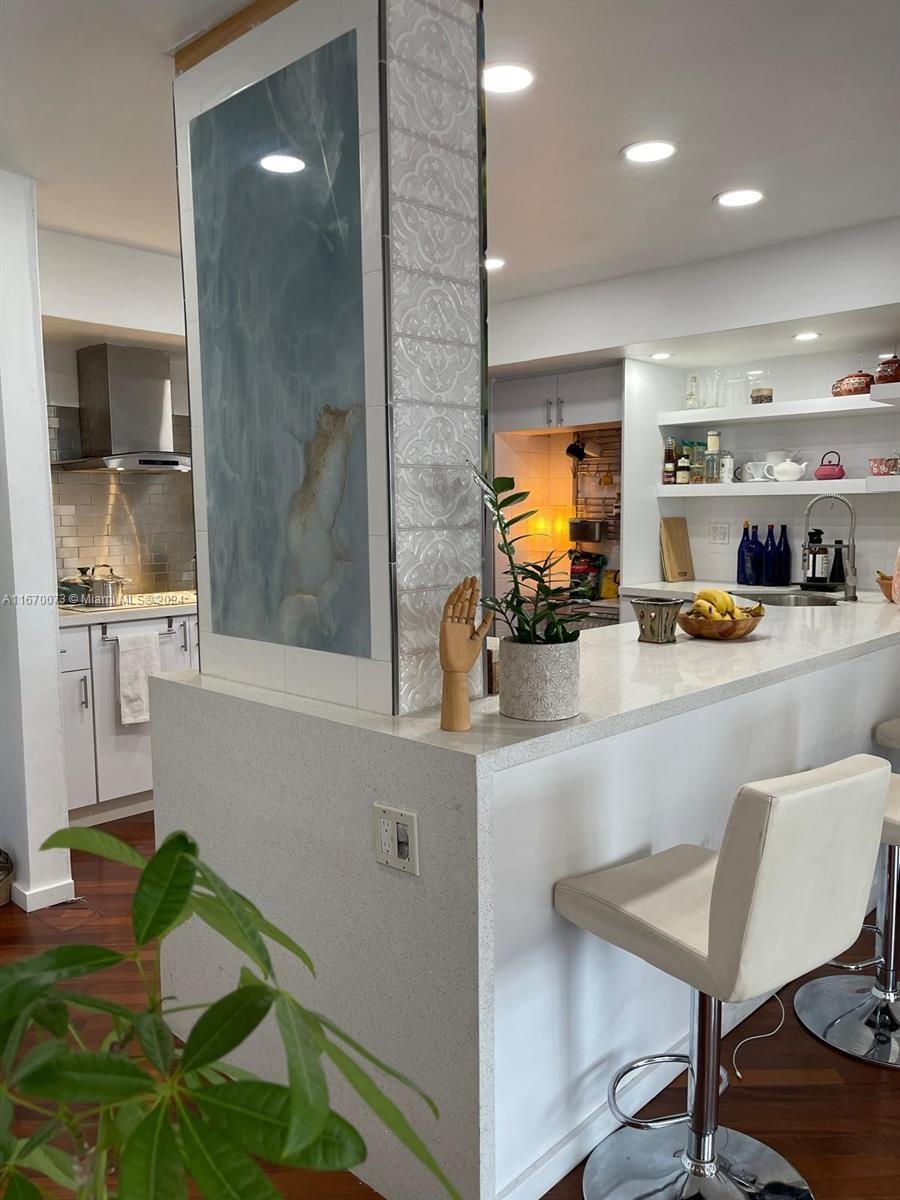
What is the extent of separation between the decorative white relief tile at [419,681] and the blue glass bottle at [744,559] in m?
3.30

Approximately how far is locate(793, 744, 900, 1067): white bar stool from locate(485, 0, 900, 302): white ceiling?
1.83 m

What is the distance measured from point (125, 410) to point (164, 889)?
429 centimetres

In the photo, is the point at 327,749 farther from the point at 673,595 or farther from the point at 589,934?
the point at 673,595

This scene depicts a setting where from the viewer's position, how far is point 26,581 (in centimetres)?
319

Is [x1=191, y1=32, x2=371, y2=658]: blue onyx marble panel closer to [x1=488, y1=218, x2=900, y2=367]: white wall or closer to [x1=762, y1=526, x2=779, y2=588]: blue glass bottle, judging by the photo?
[x1=488, y1=218, x2=900, y2=367]: white wall

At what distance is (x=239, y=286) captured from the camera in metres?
2.15

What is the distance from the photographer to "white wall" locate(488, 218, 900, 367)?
3.68 metres

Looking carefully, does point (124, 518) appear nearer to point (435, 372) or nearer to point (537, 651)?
point (435, 372)

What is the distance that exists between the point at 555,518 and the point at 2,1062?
5.50 metres

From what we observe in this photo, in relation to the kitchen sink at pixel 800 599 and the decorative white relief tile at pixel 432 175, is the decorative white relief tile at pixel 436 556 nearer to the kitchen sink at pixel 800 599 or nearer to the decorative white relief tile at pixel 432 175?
the decorative white relief tile at pixel 432 175

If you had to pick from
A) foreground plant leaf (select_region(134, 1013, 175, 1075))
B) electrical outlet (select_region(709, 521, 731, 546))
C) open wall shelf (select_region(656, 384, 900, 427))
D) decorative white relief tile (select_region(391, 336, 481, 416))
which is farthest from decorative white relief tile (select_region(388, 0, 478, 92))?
electrical outlet (select_region(709, 521, 731, 546))

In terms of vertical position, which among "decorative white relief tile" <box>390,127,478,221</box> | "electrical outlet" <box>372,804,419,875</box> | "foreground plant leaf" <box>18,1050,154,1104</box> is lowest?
"electrical outlet" <box>372,804,419,875</box>

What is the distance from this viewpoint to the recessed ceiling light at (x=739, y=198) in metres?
3.22

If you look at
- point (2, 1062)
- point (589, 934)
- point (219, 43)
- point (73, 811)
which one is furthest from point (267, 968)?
point (73, 811)
